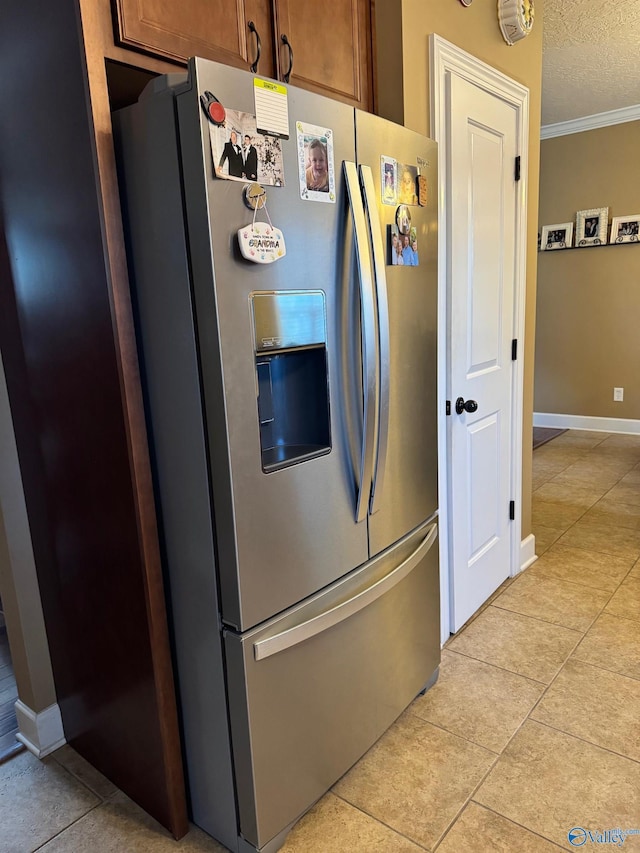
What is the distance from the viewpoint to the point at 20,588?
1859 mm

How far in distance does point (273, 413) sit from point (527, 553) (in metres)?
2.06

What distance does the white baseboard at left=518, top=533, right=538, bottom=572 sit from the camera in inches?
117

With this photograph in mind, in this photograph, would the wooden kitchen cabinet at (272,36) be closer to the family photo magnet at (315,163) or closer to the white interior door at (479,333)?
the family photo magnet at (315,163)

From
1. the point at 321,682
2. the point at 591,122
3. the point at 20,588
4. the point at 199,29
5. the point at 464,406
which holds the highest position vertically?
the point at 591,122

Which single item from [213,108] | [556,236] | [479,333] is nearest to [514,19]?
[479,333]

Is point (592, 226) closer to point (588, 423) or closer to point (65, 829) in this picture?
point (588, 423)

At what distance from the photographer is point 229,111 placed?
120cm

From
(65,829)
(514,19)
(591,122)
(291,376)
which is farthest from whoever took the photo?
(591,122)

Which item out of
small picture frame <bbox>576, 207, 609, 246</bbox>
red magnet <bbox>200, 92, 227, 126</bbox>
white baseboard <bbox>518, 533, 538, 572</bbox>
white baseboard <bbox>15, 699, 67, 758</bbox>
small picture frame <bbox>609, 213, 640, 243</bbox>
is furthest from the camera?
small picture frame <bbox>576, 207, 609, 246</bbox>

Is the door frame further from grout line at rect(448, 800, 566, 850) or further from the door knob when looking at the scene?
grout line at rect(448, 800, 566, 850)

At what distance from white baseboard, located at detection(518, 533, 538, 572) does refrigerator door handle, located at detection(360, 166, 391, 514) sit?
1.59 m

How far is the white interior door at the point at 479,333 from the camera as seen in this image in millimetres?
2203

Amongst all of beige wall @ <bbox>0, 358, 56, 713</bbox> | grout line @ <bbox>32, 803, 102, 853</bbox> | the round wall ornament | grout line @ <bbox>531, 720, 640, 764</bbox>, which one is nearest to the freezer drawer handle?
grout line @ <bbox>531, 720, 640, 764</bbox>

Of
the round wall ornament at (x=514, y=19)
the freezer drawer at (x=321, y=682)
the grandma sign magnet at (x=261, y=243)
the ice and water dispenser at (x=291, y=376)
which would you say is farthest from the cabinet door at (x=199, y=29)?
the freezer drawer at (x=321, y=682)
